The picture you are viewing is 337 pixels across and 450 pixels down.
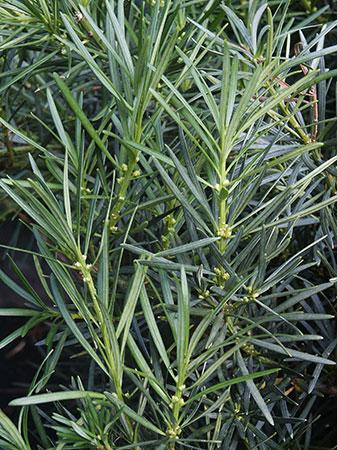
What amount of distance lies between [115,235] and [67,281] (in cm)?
9

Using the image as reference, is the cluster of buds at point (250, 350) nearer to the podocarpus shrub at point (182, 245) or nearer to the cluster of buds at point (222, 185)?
the podocarpus shrub at point (182, 245)

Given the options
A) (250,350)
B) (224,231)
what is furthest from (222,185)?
(250,350)

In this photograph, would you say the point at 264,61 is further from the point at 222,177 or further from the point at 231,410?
the point at 231,410

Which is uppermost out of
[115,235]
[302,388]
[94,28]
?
[94,28]

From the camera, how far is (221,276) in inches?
17.6

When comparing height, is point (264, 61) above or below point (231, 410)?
above

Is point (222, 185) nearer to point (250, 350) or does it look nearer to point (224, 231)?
point (224, 231)

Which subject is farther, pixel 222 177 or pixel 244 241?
pixel 244 241

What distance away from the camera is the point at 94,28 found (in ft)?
1.58

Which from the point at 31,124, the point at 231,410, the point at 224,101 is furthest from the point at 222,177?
the point at 31,124

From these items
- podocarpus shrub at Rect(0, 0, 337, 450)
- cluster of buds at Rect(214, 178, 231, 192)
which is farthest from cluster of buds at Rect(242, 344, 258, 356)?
cluster of buds at Rect(214, 178, 231, 192)

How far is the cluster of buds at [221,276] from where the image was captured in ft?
1.46

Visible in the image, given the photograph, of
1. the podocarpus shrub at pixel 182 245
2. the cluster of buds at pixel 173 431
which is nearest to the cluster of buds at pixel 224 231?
the podocarpus shrub at pixel 182 245

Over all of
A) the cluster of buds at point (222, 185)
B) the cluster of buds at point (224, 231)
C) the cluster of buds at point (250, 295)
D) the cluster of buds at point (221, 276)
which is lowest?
the cluster of buds at point (250, 295)
